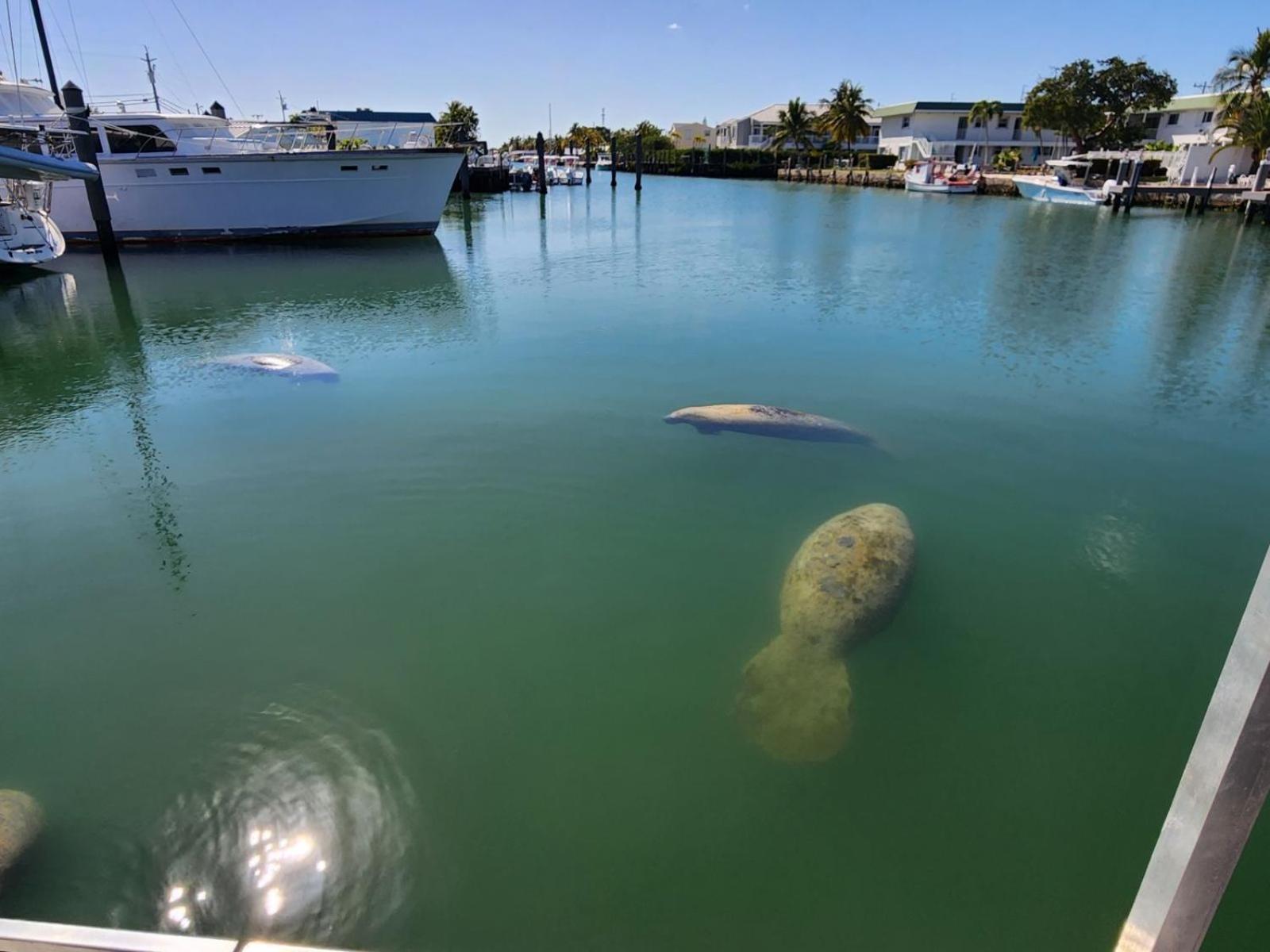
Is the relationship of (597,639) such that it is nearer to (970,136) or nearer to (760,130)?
(970,136)

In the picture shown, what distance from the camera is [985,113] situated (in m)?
69.9

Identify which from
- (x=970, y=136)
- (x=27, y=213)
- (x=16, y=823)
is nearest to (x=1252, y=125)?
(x=970, y=136)

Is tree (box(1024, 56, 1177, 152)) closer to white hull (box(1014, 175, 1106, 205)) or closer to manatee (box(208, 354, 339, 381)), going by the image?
white hull (box(1014, 175, 1106, 205))

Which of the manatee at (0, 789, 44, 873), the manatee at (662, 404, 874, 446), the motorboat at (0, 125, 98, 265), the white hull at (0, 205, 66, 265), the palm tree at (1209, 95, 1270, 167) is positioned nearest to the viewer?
the manatee at (0, 789, 44, 873)

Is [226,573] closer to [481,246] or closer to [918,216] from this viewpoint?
[481,246]

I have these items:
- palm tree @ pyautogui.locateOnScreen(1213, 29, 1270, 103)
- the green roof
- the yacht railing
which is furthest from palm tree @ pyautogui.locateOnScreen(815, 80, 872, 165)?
the yacht railing

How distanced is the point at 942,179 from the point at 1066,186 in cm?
1143

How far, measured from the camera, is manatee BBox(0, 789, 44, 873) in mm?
3646

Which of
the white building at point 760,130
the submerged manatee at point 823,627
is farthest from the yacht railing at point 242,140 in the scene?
the white building at point 760,130

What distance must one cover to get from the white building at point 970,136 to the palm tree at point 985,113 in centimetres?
9

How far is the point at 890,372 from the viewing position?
1216cm

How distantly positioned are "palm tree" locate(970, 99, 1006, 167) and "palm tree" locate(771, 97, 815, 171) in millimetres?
17685

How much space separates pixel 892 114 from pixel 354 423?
88.6 m

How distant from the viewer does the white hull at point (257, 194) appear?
86.7 ft
